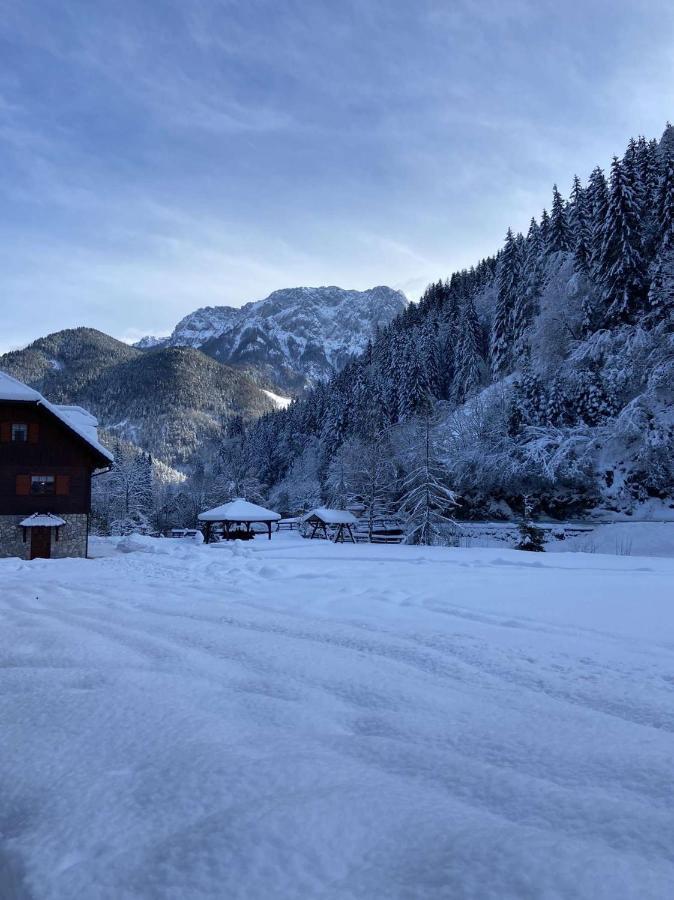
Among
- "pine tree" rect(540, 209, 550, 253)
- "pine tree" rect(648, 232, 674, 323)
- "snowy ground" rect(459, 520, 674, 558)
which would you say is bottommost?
"snowy ground" rect(459, 520, 674, 558)

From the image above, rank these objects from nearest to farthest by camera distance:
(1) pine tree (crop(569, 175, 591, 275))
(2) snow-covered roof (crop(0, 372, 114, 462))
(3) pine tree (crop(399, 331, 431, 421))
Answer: (2) snow-covered roof (crop(0, 372, 114, 462)) → (1) pine tree (crop(569, 175, 591, 275)) → (3) pine tree (crop(399, 331, 431, 421))

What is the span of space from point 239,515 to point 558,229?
1580 inches

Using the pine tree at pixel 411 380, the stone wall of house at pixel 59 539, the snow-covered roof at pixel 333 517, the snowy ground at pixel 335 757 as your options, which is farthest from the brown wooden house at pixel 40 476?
the pine tree at pixel 411 380

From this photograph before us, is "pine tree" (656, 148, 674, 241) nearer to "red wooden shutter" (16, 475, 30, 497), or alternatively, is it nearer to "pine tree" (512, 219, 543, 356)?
"pine tree" (512, 219, 543, 356)

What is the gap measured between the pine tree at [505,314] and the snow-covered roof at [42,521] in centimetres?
4320

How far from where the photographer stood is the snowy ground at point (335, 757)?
5.37ft

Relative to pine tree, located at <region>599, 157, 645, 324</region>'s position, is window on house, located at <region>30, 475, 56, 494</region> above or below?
below

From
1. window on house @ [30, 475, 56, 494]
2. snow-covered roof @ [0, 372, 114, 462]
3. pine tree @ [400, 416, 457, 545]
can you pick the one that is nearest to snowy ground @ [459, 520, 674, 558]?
pine tree @ [400, 416, 457, 545]

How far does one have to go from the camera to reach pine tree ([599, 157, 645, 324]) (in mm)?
33969

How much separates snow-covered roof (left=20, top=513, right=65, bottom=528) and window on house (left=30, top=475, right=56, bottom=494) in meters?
1.18

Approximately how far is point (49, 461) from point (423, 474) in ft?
65.7

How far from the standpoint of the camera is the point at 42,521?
25.4m

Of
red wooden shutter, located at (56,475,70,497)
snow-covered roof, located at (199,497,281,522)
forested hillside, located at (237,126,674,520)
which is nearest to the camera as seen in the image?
red wooden shutter, located at (56,475,70,497)

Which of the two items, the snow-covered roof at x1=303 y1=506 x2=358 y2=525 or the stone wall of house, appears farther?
the snow-covered roof at x1=303 y1=506 x2=358 y2=525
